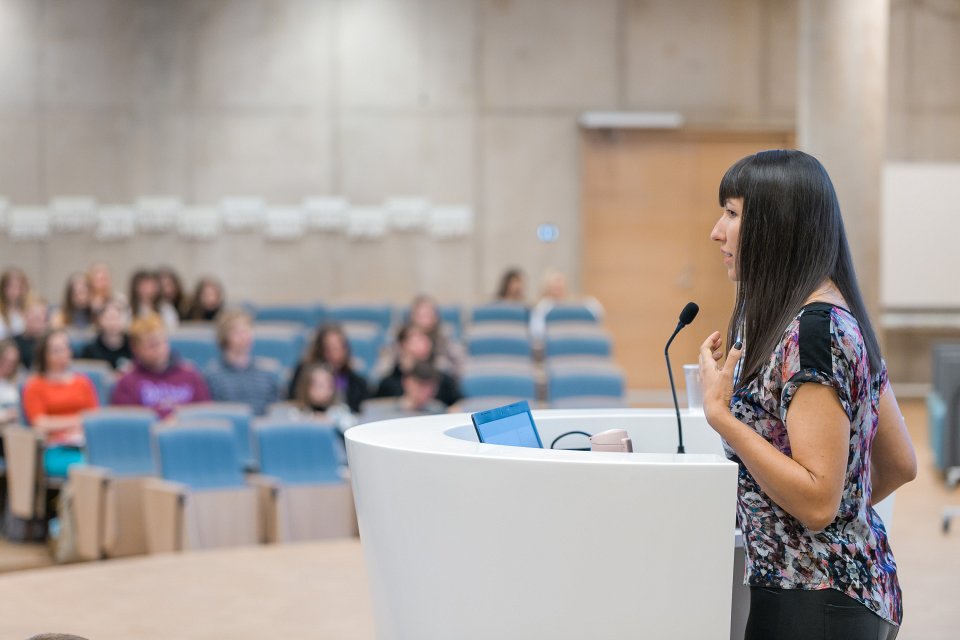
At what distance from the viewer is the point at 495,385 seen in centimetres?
717

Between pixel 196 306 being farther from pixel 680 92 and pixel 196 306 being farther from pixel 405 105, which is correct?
pixel 680 92

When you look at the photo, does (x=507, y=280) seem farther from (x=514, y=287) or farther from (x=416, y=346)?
(x=416, y=346)

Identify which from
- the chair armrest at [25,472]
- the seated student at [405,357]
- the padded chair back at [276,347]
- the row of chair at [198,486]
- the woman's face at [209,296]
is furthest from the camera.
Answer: the woman's face at [209,296]

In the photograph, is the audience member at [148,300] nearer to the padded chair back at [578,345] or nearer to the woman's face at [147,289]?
the woman's face at [147,289]

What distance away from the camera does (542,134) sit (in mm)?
11586

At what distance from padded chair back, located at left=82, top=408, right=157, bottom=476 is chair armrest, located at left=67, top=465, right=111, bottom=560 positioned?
16 cm

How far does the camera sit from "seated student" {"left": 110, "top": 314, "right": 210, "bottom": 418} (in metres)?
6.83

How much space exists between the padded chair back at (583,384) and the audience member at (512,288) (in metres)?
3.06

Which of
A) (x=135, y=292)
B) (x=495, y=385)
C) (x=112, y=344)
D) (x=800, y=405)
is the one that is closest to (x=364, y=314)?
(x=135, y=292)

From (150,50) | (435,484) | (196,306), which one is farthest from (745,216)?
(150,50)

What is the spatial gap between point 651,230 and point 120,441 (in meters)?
6.97

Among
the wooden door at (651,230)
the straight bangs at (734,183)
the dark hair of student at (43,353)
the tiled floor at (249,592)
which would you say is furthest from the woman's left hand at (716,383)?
the wooden door at (651,230)

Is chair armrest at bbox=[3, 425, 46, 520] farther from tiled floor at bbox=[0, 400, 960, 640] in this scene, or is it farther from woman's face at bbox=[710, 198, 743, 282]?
woman's face at bbox=[710, 198, 743, 282]

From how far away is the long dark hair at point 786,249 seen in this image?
177cm
